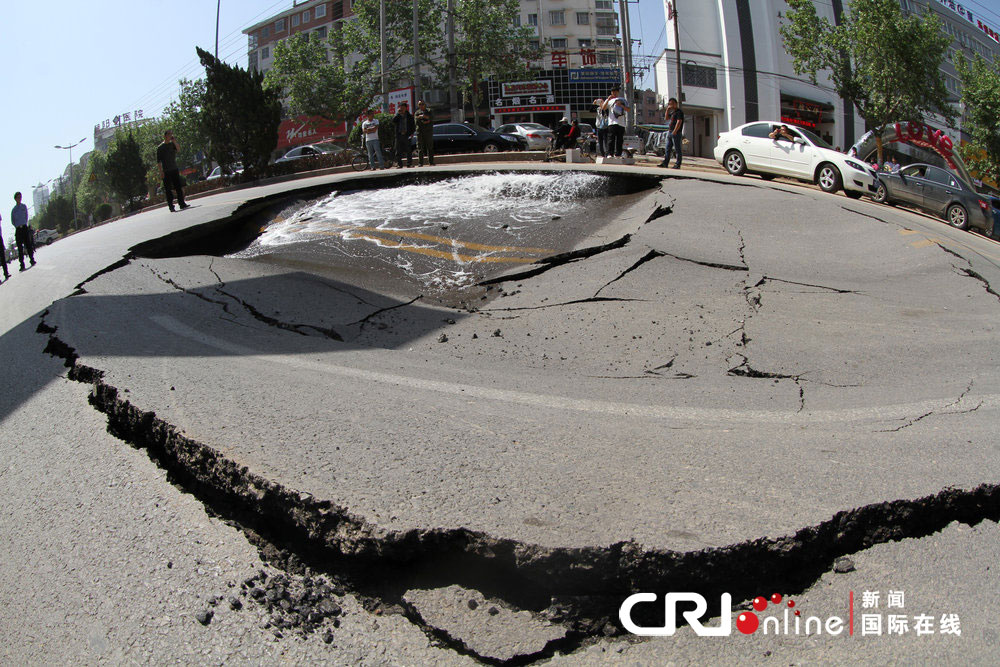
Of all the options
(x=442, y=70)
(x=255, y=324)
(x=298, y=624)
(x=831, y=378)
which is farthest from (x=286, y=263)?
(x=442, y=70)

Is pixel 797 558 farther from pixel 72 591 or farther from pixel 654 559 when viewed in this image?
pixel 72 591

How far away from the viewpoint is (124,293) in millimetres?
7570

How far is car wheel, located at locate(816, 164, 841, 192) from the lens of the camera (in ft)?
48.1

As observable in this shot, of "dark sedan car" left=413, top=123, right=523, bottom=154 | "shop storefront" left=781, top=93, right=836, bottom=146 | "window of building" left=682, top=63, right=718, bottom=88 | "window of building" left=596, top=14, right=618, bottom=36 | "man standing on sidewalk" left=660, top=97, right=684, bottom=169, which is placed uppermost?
"window of building" left=596, top=14, right=618, bottom=36

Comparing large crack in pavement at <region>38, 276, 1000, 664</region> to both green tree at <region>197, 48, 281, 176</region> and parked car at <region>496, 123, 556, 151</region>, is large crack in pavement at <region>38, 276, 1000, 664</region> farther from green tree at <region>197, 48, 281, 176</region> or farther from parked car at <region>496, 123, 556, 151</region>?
parked car at <region>496, 123, 556, 151</region>

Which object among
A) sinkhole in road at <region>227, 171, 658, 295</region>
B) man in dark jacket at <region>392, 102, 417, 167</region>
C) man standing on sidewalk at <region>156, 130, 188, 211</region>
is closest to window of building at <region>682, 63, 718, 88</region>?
man in dark jacket at <region>392, 102, 417, 167</region>

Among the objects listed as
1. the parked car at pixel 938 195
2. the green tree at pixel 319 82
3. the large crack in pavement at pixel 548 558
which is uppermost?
the green tree at pixel 319 82

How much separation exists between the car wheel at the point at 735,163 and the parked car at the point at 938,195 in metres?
3.12

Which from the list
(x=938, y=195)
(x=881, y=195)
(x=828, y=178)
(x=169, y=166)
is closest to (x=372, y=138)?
(x=169, y=166)

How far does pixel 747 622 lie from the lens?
1972 mm

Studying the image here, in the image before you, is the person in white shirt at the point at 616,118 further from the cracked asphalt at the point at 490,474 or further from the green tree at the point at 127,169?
the green tree at the point at 127,169

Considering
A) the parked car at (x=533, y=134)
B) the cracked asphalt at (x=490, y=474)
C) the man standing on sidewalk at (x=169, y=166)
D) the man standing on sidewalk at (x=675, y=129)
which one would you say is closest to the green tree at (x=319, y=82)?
the parked car at (x=533, y=134)

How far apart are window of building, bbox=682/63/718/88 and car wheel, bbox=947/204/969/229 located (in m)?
36.0

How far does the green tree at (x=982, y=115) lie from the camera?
33.4m
